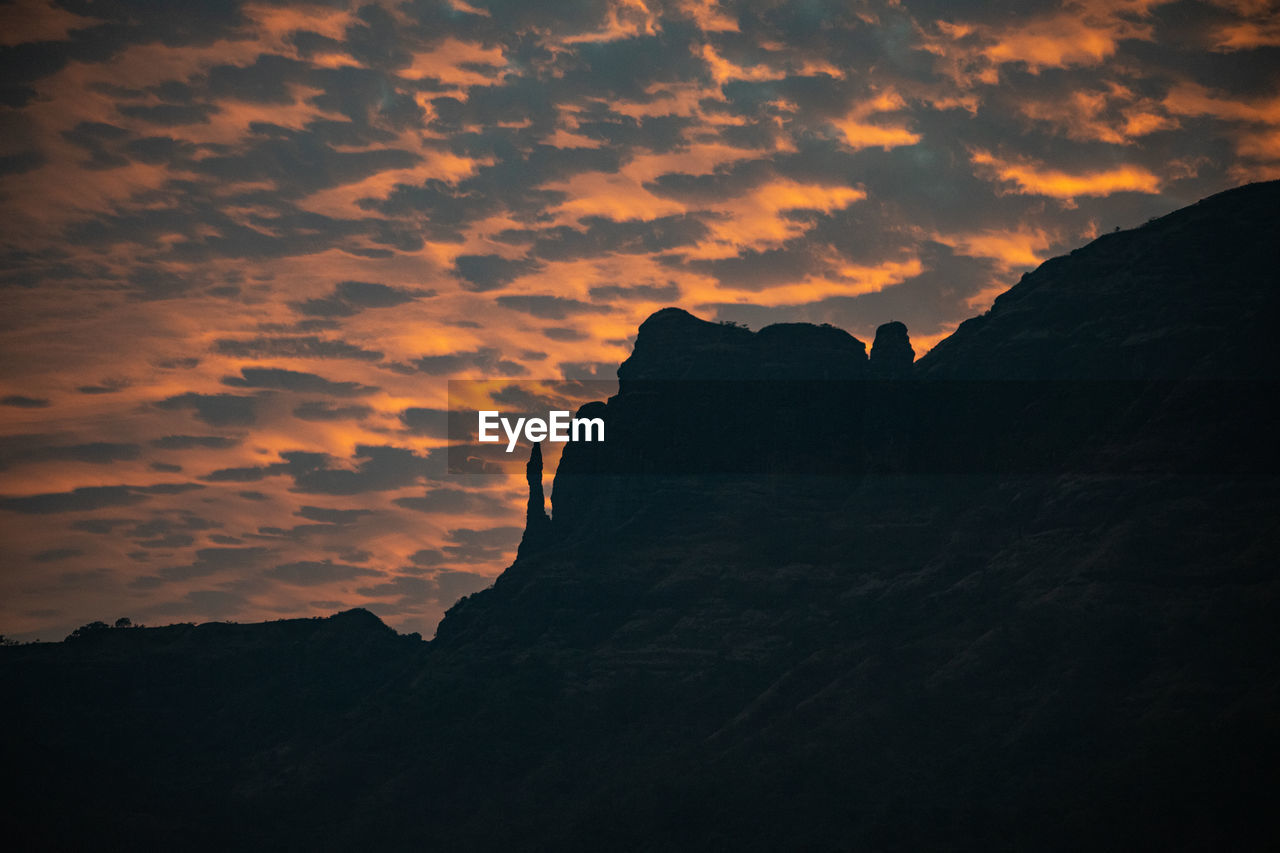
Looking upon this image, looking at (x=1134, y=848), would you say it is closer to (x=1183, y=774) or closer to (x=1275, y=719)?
(x=1183, y=774)

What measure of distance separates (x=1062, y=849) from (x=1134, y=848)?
1033 centimetres

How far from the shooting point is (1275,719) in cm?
19938

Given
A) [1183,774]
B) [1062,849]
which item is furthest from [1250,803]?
[1062,849]

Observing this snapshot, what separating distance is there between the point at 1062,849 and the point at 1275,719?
118 ft

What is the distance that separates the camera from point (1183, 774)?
199875mm

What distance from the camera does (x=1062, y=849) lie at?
199500 millimetres

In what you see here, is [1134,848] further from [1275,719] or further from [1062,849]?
[1275,719]

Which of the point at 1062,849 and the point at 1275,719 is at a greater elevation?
the point at 1275,719

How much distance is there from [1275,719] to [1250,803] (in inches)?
566

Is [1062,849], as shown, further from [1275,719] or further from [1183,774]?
[1275,719]

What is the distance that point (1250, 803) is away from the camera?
19175 cm

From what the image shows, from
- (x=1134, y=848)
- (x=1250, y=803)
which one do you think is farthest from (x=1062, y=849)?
(x=1250, y=803)

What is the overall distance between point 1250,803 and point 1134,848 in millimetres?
16926

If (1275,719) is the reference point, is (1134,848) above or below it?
below
